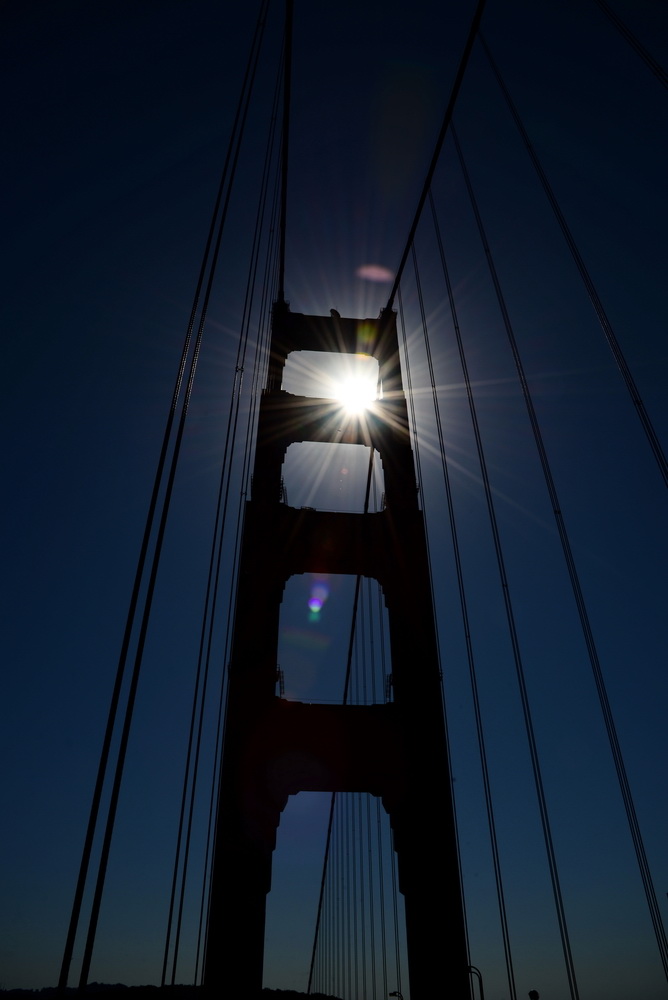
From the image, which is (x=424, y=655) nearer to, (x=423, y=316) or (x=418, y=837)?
(x=418, y=837)

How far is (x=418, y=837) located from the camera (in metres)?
8.54

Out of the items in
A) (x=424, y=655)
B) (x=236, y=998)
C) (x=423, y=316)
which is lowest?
(x=236, y=998)

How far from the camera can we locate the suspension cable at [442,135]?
940 centimetres

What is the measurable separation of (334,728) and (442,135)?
496 inches

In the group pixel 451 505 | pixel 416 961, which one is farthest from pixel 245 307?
pixel 416 961

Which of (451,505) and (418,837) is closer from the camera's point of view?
(418,837)

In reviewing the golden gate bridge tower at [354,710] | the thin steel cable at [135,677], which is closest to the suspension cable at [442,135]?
the golden gate bridge tower at [354,710]

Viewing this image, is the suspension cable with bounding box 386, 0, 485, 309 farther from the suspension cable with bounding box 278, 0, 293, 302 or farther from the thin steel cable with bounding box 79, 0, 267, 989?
the thin steel cable with bounding box 79, 0, 267, 989

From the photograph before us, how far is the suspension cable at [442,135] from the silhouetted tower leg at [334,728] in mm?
4495

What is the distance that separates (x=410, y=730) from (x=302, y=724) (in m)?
1.87

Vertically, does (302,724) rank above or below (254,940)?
above

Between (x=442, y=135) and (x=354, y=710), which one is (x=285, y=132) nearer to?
(x=442, y=135)

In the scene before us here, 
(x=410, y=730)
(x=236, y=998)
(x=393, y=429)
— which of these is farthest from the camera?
(x=393, y=429)

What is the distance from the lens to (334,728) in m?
9.68
